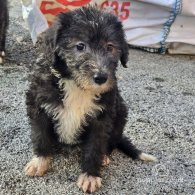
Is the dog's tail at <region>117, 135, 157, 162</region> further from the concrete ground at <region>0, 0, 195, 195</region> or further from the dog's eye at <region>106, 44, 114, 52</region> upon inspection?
the dog's eye at <region>106, 44, 114, 52</region>

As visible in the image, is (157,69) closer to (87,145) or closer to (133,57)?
(133,57)

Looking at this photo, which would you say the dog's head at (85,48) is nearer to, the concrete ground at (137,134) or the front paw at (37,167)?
the front paw at (37,167)

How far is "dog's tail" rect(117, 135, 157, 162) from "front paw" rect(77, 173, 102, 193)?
0.48 meters

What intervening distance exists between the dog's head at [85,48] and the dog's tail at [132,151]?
85 cm

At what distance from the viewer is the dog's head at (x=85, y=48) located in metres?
3.02

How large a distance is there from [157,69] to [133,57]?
0.47 meters

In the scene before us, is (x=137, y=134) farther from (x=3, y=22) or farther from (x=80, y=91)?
(x=3, y=22)

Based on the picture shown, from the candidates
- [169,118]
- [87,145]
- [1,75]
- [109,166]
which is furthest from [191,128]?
[1,75]

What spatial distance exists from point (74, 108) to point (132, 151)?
0.80m

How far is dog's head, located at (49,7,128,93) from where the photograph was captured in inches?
119

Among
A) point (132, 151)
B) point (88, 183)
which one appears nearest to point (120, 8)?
point (132, 151)

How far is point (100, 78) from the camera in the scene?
297 cm

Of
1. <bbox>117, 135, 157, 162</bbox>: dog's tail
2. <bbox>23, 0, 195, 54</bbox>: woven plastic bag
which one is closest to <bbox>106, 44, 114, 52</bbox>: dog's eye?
<bbox>117, 135, 157, 162</bbox>: dog's tail

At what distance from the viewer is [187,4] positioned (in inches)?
241
